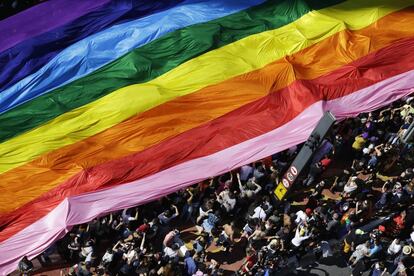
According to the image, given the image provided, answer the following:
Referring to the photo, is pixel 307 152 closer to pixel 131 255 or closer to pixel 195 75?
pixel 131 255

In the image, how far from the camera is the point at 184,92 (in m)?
18.7

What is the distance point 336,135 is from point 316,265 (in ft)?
14.0

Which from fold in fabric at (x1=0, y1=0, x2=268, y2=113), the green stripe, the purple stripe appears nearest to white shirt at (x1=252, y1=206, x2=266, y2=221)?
the green stripe

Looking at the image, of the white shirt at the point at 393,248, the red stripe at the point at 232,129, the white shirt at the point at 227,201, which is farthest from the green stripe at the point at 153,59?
the white shirt at the point at 393,248

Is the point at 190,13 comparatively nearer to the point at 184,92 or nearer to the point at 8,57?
the point at 184,92

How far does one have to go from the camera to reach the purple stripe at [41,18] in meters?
20.2

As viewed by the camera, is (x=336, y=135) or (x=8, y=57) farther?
(x=8, y=57)

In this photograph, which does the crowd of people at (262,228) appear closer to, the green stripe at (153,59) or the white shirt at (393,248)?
the white shirt at (393,248)

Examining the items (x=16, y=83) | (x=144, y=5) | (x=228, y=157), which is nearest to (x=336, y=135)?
(x=228, y=157)

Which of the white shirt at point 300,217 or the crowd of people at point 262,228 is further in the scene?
the white shirt at point 300,217

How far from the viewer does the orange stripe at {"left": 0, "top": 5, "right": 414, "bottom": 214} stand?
16141mm

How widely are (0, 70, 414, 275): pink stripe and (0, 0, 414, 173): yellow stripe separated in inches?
88.8

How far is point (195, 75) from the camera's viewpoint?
63.1 ft

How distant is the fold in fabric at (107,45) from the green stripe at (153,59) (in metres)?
0.23
